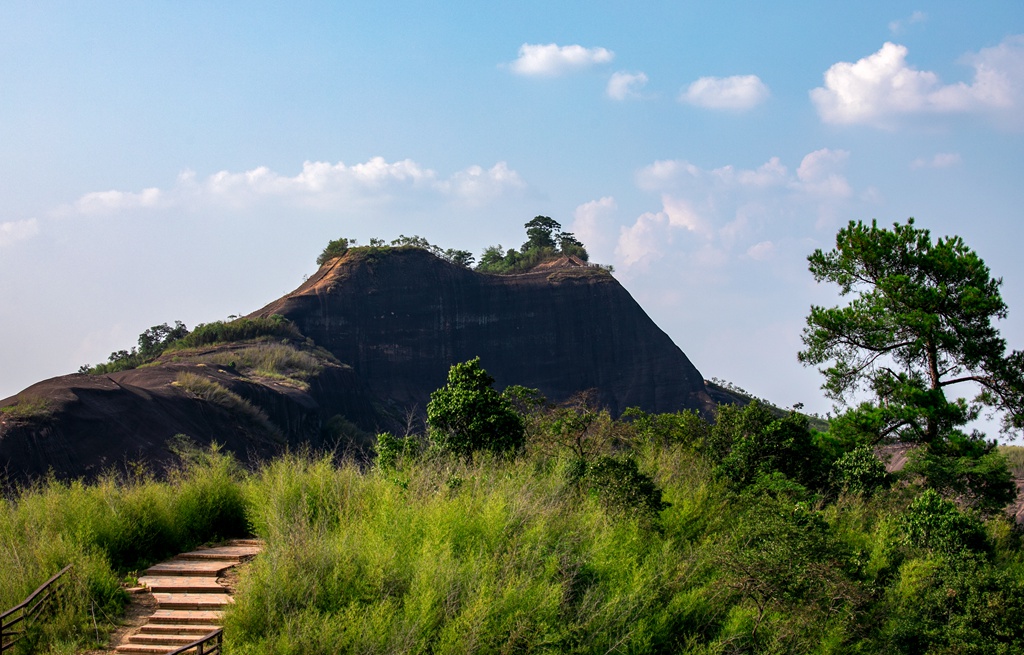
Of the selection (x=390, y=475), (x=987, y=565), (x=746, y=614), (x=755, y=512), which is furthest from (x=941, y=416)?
(x=390, y=475)

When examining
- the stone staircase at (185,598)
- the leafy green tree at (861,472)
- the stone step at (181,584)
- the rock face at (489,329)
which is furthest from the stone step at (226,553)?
the rock face at (489,329)

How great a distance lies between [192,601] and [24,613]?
1698 millimetres

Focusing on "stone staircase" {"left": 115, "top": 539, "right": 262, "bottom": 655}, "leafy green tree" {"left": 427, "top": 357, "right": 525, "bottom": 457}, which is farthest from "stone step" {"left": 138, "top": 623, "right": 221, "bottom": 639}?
"leafy green tree" {"left": 427, "top": 357, "right": 525, "bottom": 457}

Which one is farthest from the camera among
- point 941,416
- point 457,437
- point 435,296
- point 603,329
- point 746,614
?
point 603,329

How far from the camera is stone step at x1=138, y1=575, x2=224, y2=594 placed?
1152cm

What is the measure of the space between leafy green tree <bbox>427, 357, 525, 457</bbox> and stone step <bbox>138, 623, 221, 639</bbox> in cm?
817

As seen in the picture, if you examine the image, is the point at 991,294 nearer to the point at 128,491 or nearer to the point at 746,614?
the point at 746,614

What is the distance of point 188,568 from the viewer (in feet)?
41.1

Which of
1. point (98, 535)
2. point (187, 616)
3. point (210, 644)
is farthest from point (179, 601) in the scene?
point (98, 535)

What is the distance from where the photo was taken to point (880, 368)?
2181cm

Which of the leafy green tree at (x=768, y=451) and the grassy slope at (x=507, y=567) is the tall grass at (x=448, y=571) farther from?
the leafy green tree at (x=768, y=451)

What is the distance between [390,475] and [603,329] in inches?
Answer: 2481

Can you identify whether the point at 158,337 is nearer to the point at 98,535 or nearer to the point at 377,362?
the point at 377,362

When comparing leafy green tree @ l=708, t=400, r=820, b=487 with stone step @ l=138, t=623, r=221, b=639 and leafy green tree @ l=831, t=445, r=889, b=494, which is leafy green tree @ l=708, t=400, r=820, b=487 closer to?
leafy green tree @ l=831, t=445, r=889, b=494
